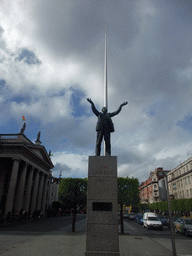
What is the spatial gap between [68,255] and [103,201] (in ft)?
10.4

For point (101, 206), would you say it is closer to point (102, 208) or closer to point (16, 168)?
point (102, 208)

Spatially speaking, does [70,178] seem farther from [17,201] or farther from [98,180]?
[98,180]

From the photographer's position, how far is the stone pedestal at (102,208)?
22.1ft

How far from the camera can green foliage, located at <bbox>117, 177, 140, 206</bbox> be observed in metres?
57.2

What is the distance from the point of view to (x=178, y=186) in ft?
219

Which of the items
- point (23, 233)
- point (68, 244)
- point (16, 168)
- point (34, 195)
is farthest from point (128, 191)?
point (68, 244)

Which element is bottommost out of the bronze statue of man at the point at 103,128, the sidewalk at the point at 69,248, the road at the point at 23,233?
the road at the point at 23,233

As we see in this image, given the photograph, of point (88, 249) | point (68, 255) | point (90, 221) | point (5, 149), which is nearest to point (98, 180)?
point (90, 221)

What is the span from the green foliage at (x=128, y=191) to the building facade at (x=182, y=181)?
15469 millimetres

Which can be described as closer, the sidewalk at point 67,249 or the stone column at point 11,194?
the sidewalk at point 67,249

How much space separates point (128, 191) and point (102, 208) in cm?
5453

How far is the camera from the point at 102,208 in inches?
289

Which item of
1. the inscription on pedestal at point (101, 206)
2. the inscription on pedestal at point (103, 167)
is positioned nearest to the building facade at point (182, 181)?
the inscription on pedestal at point (103, 167)

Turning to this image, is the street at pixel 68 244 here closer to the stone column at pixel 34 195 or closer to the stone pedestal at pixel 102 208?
the stone pedestal at pixel 102 208
